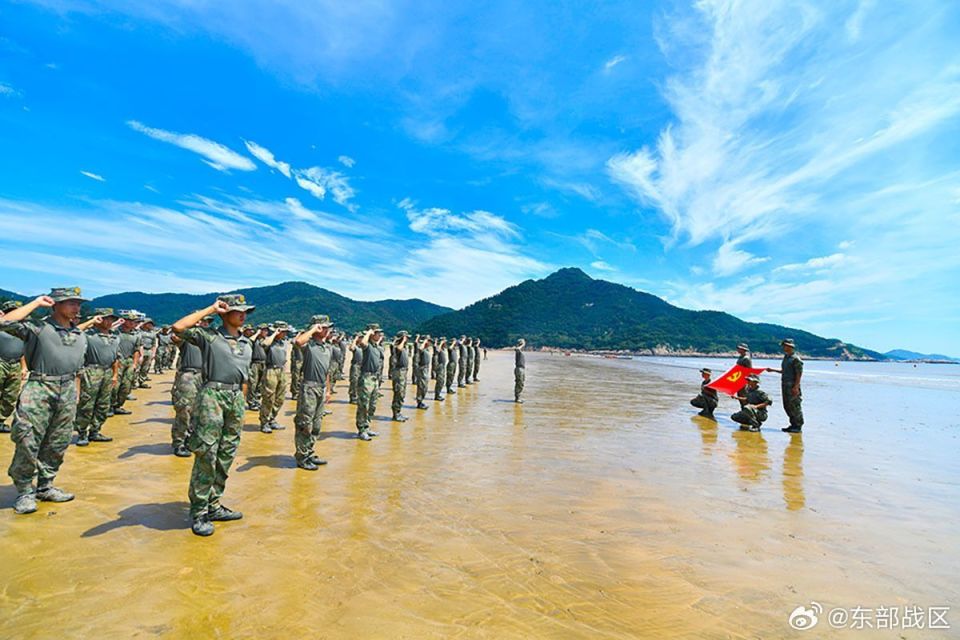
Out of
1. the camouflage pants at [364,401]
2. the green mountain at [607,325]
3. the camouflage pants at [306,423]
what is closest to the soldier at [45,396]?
the camouflage pants at [306,423]

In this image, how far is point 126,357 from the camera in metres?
12.0

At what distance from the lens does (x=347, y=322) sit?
146250 millimetres

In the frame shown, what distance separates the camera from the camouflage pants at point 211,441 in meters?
5.21

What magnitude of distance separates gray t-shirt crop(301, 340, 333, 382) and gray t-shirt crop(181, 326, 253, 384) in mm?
2923

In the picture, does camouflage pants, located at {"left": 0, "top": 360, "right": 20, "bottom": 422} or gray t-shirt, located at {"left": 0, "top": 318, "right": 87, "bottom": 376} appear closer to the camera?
gray t-shirt, located at {"left": 0, "top": 318, "right": 87, "bottom": 376}

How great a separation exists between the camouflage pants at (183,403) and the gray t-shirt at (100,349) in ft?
4.41

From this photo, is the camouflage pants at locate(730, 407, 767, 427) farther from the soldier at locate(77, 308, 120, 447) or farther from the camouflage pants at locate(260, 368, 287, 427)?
the soldier at locate(77, 308, 120, 447)

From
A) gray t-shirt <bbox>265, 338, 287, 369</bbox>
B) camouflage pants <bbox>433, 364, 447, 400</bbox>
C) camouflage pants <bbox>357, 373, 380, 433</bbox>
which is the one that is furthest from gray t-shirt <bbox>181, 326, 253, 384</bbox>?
camouflage pants <bbox>433, 364, 447, 400</bbox>

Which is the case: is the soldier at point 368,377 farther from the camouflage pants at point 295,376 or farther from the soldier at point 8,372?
the camouflage pants at point 295,376

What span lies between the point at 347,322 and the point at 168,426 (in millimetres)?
139493

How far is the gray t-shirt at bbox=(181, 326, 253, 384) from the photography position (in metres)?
5.46

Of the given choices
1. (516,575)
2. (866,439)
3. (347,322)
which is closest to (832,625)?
(516,575)

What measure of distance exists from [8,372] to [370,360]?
788 centimetres

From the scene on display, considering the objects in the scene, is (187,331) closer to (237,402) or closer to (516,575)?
(237,402)
